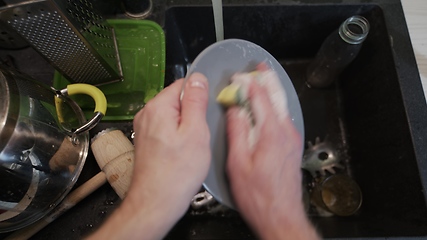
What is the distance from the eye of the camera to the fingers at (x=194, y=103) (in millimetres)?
437

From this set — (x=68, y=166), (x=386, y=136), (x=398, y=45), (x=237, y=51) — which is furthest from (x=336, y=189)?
(x=68, y=166)

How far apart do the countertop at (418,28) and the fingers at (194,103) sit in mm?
559

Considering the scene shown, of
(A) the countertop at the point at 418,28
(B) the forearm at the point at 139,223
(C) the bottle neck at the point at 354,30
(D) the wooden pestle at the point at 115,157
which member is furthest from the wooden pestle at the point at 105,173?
(A) the countertop at the point at 418,28

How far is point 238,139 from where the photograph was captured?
48 centimetres

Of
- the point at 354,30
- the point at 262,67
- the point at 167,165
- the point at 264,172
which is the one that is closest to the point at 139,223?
the point at 167,165

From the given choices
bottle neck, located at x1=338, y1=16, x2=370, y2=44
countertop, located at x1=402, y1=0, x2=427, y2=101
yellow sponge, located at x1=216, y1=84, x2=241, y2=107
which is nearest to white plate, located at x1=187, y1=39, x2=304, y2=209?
yellow sponge, located at x1=216, y1=84, x2=241, y2=107

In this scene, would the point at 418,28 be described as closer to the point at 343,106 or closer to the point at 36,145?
the point at 343,106

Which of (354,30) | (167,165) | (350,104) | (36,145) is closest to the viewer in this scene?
(167,165)

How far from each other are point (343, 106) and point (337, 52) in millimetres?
180

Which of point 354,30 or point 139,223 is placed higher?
point 354,30

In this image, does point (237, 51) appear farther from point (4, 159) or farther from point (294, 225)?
point (4, 159)

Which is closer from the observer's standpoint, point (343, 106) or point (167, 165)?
point (167, 165)

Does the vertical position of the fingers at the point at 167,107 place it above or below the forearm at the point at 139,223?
above

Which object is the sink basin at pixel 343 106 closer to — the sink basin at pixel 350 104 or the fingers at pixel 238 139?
the sink basin at pixel 350 104
